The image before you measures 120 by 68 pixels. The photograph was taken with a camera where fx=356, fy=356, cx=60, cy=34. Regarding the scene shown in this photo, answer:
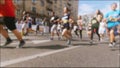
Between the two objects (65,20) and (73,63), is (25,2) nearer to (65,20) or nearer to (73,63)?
(65,20)

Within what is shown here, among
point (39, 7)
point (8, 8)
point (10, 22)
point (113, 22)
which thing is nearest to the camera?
point (8, 8)

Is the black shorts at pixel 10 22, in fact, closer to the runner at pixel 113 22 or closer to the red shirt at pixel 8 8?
the red shirt at pixel 8 8

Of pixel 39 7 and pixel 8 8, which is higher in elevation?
pixel 8 8

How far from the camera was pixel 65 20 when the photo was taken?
47.1 feet

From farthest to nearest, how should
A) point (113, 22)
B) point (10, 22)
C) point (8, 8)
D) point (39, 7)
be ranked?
point (39, 7), point (113, 22), point (10, 22), point (8, 8)

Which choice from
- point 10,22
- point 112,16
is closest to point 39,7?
point 112,16

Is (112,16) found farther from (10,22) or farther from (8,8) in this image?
(8,8)

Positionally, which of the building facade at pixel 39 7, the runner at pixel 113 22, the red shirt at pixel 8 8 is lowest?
the building facade at pixel 39 7

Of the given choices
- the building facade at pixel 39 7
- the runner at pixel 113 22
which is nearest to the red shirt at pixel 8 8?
the runner at pixel 113 22

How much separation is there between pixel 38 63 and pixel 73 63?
0.80 meters

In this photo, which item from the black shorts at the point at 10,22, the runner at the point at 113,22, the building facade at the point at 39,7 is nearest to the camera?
the black shorts at the point at 10,22

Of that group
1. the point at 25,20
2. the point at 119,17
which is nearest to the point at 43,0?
the point at 25,20

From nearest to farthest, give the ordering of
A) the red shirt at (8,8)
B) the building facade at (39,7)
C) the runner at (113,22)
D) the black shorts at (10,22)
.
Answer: the red shirt at (8,8) → the black shorts at (10,22) → the runner at (113,22) → the building facade at (39,7)

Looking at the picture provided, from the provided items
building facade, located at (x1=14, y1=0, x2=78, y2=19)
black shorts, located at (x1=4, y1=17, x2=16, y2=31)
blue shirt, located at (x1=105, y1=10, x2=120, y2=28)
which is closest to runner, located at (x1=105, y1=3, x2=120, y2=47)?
blue shirt, located at (x1=105, y1=10, x2=120, y2=28)
